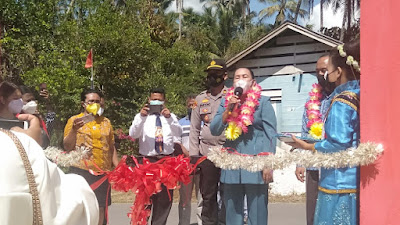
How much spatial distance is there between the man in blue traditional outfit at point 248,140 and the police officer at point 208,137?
861mm

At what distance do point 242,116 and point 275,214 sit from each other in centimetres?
411

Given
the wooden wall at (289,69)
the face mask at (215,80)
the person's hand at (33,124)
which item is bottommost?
the person's hand at (33,124)

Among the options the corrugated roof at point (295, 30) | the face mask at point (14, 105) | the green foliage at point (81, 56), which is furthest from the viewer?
Result: the green foliage at point (81, 56)

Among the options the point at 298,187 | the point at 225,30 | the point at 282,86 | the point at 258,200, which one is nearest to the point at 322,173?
the point at 258,200

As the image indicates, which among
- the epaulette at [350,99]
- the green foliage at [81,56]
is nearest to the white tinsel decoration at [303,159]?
the epaulette at [350,99]

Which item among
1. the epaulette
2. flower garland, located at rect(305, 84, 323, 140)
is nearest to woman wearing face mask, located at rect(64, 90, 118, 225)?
flower garland, located at rect(305, 84, 323, 140)

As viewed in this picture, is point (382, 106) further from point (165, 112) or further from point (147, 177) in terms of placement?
point (165, 112)

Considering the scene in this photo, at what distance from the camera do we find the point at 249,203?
4.92 meters

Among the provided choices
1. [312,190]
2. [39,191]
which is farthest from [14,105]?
[39,191]

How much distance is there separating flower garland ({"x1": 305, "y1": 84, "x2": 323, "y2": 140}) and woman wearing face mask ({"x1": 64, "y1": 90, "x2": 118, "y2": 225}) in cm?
238

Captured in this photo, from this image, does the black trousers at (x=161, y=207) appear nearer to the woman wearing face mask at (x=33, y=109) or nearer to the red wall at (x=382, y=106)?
the woman wearing face mask at (x=33, y=109)

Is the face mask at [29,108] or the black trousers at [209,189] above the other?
the face mask at [29,108]

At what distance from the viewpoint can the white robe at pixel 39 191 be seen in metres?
1.75

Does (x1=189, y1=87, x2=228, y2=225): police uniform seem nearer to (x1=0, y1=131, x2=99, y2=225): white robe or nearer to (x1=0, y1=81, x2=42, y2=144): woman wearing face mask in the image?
(x1=0, y1=81, x2=42, y2=144): woman wearing face mask
